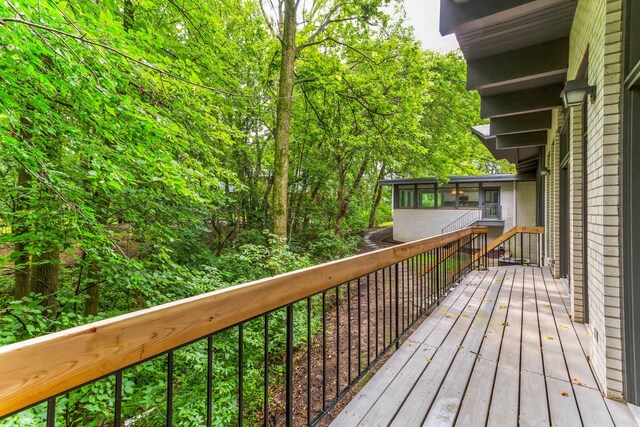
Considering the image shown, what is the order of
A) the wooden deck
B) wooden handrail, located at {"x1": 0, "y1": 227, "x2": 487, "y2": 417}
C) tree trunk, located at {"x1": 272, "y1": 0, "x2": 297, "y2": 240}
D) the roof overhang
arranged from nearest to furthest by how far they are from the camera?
wooden handrail, located at {"x1": 0, "y1": 227, "x2": 487, "y2": 417} → the wooden deck → the roof overhang → tree trunk, located at {"x1": 272, "y1": 0, "x2": 297, "y2": 240}

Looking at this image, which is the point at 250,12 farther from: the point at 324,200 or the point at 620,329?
the point at 620,329

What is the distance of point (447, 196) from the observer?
14.9 m

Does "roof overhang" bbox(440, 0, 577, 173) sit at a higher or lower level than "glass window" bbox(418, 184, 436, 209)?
higher

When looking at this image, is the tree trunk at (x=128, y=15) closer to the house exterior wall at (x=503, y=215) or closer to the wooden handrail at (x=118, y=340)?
the wooden handrail at (x=118, y=340)

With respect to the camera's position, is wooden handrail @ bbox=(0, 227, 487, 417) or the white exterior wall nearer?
wooden handrail @ bbox=(0, 227, 487, 417)

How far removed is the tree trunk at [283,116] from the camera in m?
5.70

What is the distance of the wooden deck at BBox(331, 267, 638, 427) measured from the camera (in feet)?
5.50

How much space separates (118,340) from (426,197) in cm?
1573

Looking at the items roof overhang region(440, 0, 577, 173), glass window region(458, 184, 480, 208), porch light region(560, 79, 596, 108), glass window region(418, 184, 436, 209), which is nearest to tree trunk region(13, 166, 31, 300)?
roof overhang region(440, 0, 577, 173)

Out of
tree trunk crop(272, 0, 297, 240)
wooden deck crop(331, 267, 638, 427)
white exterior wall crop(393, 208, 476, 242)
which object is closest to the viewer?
wooden deck crop(331, 267, 638, 427)

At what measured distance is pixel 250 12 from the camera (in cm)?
753

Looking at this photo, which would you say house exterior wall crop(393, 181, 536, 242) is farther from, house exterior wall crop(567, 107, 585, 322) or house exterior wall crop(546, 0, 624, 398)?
house exterior wall crop(546, 0, 624, 398)

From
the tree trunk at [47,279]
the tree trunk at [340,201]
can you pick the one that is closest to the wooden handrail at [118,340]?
the tree trunk at [47,279]

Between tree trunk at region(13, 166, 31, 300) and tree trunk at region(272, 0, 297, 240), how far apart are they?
11.0ft
